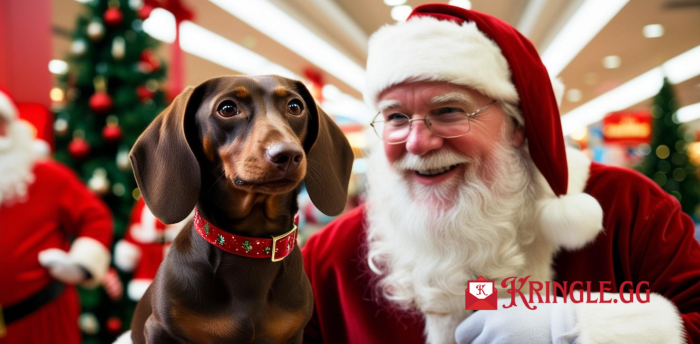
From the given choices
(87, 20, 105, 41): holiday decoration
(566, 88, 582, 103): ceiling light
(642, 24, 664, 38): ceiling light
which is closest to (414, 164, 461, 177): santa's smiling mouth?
(87, 20, 105, 41): holiday decoration

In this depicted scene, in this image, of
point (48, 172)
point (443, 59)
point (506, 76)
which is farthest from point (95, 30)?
point (506, 76)

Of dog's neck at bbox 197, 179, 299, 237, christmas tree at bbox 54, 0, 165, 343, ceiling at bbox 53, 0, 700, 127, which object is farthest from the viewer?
ceiling at bbox 53, 0, 700, 127

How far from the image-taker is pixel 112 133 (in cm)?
318

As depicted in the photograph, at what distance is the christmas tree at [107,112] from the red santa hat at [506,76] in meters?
2.27

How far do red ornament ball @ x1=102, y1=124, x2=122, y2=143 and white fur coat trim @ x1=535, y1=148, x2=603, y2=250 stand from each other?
2.66 meters

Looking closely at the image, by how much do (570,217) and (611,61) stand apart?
8.07 metres

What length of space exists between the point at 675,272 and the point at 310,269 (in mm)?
Result: 1060

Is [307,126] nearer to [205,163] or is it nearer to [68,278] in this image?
[205,163]

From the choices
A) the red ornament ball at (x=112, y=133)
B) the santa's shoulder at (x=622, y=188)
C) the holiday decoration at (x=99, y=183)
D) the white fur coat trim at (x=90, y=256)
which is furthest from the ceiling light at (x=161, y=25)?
the santa's shoulder at (x=622, y=188)

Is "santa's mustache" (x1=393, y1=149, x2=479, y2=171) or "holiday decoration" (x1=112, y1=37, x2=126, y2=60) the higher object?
"holiday decoration" (x1=112, y1=37, x2=126, y2=60)

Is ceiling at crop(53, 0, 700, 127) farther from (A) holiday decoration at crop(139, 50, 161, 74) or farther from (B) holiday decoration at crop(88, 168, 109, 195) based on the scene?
(B) holiday decoration at crop(88, 168, 109, 195)

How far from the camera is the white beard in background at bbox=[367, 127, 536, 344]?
147 centimetres

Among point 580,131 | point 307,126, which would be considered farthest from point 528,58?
point 580,131

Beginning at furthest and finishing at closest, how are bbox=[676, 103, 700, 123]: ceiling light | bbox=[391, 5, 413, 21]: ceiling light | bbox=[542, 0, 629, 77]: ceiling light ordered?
1. bbox=[676, 103, 700, 123]: ceiling light
2. bbox=[391, 5, 413, 21]: ceiling light
3. bbox=[542, 0, 629, 77]: ceiling light
